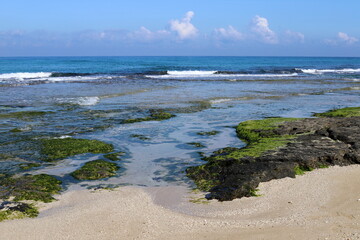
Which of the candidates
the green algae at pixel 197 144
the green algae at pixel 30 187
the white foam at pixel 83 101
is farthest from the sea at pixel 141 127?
the green algae at pixel 30 187

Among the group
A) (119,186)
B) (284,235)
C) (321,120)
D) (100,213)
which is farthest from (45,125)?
(284,235)

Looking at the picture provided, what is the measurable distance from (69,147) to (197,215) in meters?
5.90

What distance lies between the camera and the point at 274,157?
973 cm

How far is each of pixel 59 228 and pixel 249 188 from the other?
378 cm

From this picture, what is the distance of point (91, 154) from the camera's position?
1121 cm

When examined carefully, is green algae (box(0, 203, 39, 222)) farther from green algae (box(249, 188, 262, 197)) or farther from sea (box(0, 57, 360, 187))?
green algae (box(249, 188, 262, 197))

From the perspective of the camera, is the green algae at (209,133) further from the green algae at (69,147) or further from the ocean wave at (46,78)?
the ocean wave at (46,78)

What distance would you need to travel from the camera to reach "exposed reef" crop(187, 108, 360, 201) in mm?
8453

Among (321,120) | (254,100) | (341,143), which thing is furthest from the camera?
(254,100)

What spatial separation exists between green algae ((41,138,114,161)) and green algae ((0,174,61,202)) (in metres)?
1.76

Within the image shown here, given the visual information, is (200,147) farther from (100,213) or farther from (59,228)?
(59,228)

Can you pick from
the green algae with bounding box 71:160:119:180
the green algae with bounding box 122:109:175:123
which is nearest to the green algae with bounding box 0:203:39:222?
the green algae with bounding box 71:160:119:180

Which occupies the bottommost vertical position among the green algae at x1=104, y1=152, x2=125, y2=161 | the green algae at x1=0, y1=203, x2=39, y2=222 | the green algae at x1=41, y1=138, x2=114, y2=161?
the green algae at x1=0, y1=203, x2=39, y2=222

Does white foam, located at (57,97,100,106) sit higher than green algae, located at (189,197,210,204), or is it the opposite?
white foam, located at (57,97,100,106)
